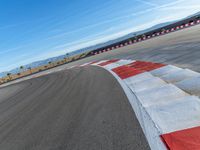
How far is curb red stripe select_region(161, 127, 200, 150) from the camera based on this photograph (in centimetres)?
321

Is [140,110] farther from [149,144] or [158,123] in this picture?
[149,144]

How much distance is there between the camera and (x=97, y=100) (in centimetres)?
703

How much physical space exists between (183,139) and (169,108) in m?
1.42

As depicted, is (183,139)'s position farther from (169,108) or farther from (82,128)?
(82,128)

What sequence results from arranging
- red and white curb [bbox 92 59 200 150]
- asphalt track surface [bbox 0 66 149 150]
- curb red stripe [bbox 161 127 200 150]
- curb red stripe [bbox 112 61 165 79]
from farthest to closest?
curb red stripe [bbox 112 61 165 79] < asphalt track surface [bbox 0 66 149 150] < red and white curb [bbox 92 59 200 150] < curb red stripe [bbox 161 127 200 150]

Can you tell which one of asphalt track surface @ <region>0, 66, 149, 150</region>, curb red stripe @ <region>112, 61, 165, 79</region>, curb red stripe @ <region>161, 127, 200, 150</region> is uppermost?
curb red stripe @ <region>161, 127, 200, 150</region>

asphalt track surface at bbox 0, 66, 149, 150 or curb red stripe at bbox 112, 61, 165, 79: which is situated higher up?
asphalt track surface at bbox 0, 66, 149, 150

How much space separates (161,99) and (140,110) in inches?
23.7

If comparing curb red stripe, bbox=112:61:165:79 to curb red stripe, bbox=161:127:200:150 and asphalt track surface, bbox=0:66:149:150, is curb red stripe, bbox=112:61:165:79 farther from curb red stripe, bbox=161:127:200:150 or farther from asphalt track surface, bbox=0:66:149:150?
curb red stripe, bbox=161:127:200:150

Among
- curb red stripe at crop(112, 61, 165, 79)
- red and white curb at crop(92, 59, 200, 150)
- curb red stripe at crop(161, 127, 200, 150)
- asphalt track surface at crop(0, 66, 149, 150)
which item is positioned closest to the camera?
curb red stripe at crop(161, 127, 200, 150)

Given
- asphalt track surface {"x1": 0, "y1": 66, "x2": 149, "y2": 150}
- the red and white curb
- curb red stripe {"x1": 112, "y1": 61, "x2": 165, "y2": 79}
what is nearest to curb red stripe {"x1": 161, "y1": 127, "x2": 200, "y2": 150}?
the red and white curb

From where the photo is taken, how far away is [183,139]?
344 cm

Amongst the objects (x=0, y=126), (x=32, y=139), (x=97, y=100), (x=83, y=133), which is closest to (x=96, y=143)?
(x=83, y=133)

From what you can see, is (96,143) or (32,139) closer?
(96,143)
